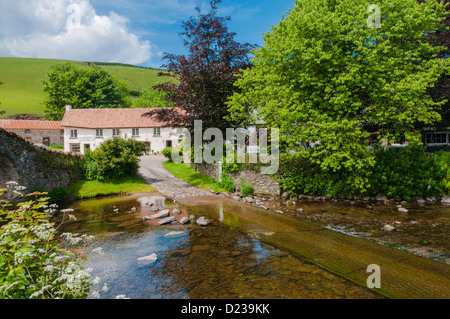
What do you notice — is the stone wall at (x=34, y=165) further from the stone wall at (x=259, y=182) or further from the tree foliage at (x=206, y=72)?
the stone wall at (x=259, y=182)

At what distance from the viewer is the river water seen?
648cm

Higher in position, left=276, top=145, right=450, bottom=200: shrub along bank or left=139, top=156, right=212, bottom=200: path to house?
left=276, top=145, right=450, bottom=200: shrub along bank

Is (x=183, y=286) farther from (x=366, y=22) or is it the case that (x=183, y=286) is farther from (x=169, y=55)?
(x=169, y=55)

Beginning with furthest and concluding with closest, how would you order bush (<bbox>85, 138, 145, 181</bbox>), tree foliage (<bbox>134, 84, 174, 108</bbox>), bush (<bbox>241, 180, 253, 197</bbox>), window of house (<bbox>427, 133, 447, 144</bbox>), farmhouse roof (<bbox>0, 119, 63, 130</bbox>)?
tree foliage (<bbox>134, 84, 174, 108</bbox>), farmhouse roof (<bbox>0, 119, 63, 130</bbox>), window of house (<bbox>427, 133, 447, 144</bbox>), bush (<bbox>85, 138, 145, 181</bbox>), bush (<bbox>241, 180, 253, 197</bbox>)

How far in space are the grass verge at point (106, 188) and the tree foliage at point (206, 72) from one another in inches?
230

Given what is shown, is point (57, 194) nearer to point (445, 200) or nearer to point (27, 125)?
point (445, 200)

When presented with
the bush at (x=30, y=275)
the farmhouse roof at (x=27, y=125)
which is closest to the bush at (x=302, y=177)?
the bush at (x=30, y=275)

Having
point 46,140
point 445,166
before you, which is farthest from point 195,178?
point 46,140

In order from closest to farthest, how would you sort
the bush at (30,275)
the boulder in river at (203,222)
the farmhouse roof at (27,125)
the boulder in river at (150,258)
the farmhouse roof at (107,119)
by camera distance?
1. the bush at (30,275)
2. the boulder in river at (150,258)
3. the boulder in river at (203,222)
4. the farmhouse roof at (107,119)
5. the farmhouse roof at (27,125)

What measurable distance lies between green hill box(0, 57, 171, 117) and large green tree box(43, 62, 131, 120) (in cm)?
1305

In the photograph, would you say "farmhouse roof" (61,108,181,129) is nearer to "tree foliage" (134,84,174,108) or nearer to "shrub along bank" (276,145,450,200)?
"tree foliage" (134,84,174,108)

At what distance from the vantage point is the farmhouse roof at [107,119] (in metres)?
46.0

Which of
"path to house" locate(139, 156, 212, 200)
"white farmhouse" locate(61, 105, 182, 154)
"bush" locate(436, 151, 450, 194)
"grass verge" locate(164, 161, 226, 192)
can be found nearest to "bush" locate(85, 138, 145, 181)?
"path to house" locate(139, 156, 212, 200)

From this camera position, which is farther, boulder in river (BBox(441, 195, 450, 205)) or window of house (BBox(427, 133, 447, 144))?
window of house (BBox(427, 133, 447, 144))
